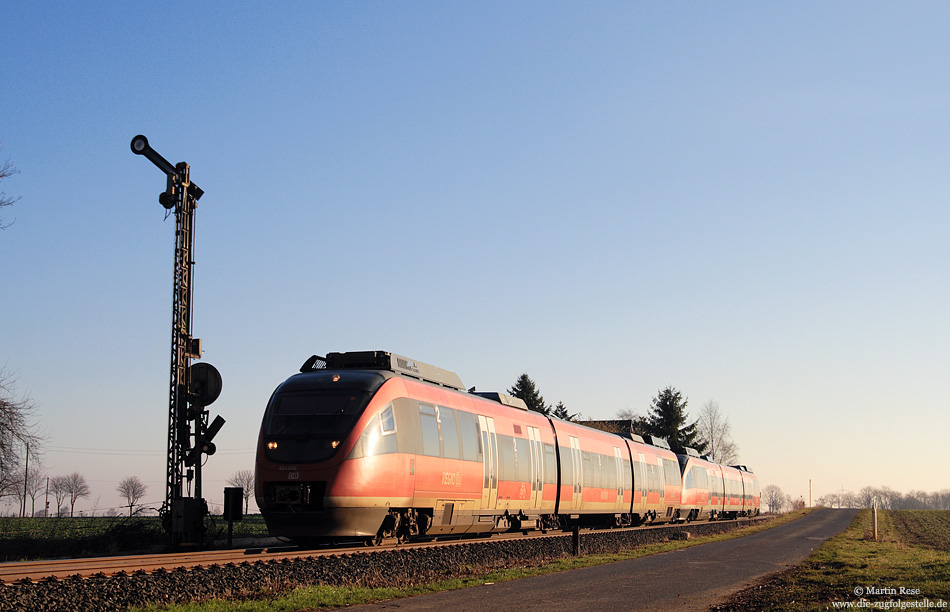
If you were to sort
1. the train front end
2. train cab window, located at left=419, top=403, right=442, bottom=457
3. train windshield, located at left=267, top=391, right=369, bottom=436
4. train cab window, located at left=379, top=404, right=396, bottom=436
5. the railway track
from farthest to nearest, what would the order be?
1. train cab window, located at left=419, top=403, right=442, bottom=457
2. train cab window, located at left=379, top=404, right=396, bottom=436
3. train windshield, located at left=267, top=391, right=369, bottom=436
4. the train front end
5. the railway track

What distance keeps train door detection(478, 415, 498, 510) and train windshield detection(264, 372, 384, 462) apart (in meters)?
5.85

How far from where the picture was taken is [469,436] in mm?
23516

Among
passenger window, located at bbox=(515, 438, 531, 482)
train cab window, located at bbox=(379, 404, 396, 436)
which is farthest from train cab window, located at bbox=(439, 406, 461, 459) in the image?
passenger window, located at bbox=(515, 438, 531, 482)

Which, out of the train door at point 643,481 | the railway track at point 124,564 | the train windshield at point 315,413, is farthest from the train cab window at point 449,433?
the train door at point 643,481

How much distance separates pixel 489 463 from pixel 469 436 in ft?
5.13

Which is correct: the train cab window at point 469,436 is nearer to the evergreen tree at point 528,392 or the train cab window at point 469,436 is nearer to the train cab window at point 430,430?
the train cab window at point 430,430

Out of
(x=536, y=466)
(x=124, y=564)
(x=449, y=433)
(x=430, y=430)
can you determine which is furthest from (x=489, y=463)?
(x=124, y=564)

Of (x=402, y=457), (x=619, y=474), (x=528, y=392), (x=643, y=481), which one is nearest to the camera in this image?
(x=402, y=457)

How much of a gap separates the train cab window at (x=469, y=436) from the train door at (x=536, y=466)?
181 inches

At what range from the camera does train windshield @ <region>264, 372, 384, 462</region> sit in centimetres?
1825

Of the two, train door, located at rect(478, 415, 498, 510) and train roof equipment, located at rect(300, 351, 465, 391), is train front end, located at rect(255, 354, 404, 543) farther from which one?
train door, located at rect(478, 415, 498, 510)

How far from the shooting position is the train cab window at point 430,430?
20.9m

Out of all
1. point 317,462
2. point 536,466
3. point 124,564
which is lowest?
point 124,564

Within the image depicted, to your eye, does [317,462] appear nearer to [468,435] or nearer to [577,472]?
[468,435]
